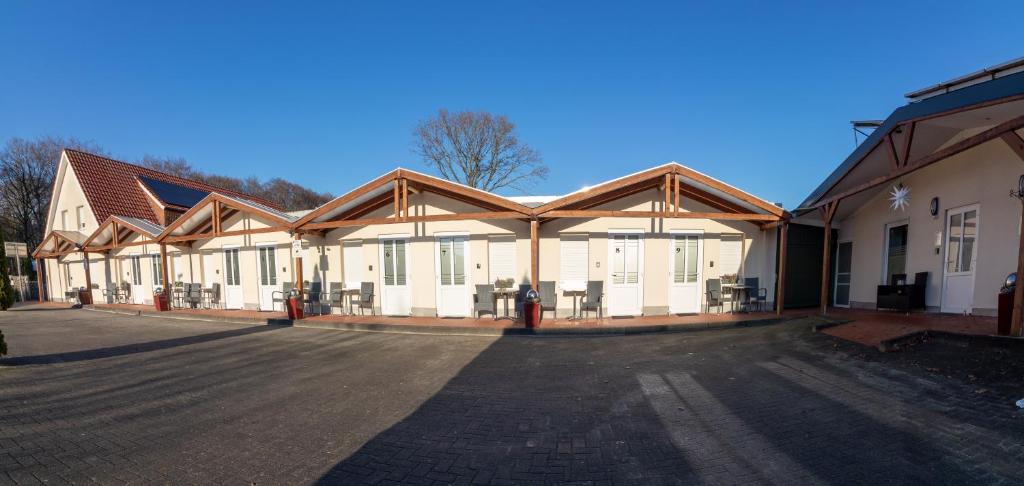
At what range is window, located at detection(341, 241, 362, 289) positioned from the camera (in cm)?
1045

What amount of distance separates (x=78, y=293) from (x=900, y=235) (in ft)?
104

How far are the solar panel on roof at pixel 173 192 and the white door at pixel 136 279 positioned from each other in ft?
15.7

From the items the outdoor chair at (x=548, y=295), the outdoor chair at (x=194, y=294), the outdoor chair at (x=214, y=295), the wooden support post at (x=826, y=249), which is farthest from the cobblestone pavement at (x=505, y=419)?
the outdoor chair at (x=194, y=294)

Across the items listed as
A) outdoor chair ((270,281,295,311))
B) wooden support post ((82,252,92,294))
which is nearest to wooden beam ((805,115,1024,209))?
outdoor chair ((270,281,295,311))

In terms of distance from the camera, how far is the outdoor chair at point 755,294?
31.4 feet

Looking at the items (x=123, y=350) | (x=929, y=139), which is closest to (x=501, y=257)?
(x=123, y=350)

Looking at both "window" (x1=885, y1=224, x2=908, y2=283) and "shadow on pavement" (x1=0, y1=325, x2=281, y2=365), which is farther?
"window" (x1=885, y1=224, x2=908, y2=283)

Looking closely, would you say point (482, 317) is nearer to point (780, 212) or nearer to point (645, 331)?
point (645, 331)

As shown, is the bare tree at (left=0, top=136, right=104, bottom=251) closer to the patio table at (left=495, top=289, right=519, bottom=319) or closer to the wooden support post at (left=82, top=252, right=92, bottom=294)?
the wooden support post at (left=82, top=252, right=92, bottom=294)

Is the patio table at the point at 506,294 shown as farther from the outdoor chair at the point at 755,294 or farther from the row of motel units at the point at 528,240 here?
the outdoor chair at the point at 755,294

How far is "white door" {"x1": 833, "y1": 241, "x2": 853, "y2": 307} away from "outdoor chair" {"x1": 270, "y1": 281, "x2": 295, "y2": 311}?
1643 cm

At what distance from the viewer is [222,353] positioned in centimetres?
670

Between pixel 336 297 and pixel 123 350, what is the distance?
426cm

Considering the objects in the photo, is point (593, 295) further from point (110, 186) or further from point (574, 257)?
point (110, 186)
